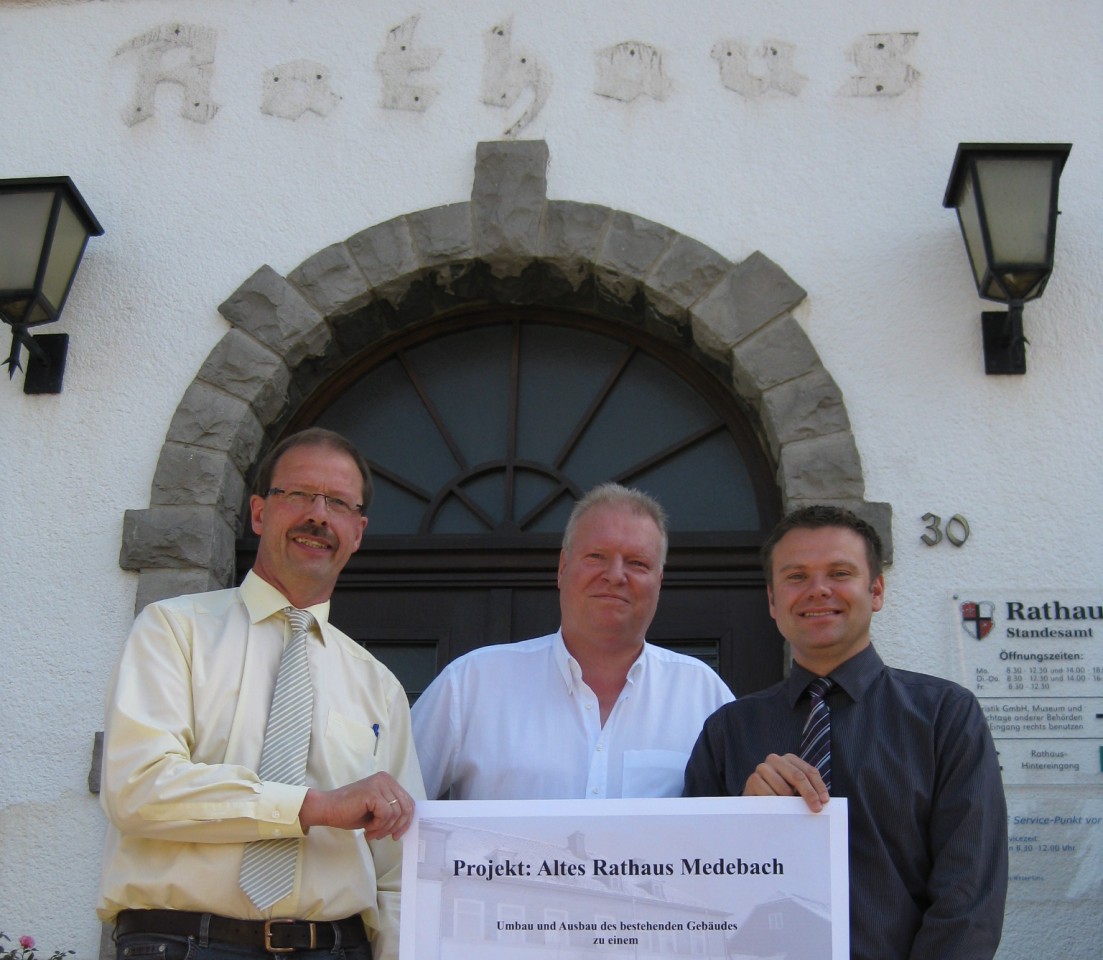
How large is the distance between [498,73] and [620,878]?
11.7ft

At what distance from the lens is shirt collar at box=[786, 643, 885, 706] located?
2594 mm

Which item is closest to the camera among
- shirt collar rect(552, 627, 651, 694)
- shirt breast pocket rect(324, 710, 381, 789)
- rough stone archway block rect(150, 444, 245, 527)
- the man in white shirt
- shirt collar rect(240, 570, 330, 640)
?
shirt breast pocket rect(324, 710, 381, 789)

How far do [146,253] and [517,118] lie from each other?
59.8 inches

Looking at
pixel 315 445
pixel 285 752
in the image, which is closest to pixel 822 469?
pixel 315 445

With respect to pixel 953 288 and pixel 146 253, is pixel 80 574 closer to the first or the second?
pixel 146 253

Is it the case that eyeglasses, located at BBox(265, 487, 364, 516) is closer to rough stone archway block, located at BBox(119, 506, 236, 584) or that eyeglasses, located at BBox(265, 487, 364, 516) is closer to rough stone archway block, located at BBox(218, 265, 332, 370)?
rough stone archway block, located at BBox(119, 506, 236, 584)

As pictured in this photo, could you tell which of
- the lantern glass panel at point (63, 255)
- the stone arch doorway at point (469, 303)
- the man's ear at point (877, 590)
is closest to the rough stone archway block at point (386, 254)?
the stone arch doorway at point (469, 303)

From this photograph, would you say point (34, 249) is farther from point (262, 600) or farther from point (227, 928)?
point (227, 928)

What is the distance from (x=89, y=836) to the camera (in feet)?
14.1

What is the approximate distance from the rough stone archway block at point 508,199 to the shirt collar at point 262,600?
226 centimetres

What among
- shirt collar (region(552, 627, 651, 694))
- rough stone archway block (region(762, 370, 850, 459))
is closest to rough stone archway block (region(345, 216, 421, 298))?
rough stone archway block (region(762, 370, 850, 459))

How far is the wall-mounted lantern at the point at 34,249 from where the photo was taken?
4.56m

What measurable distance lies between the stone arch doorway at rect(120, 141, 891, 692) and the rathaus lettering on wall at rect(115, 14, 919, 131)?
36cm

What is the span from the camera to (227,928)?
2.47m
